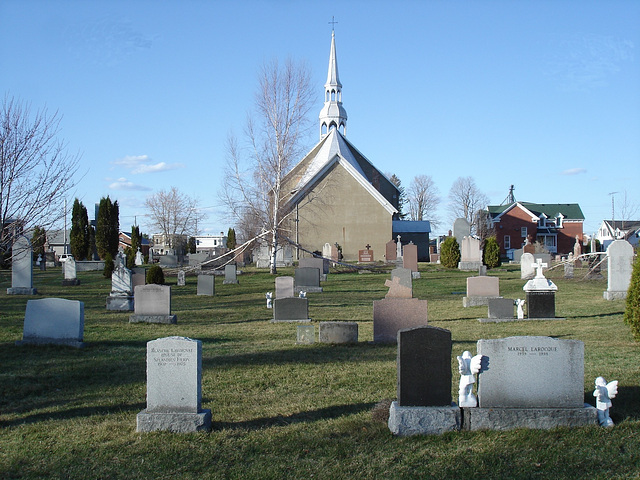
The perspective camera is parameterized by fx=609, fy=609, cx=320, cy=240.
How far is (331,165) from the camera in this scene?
156ft

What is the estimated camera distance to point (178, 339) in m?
6.65

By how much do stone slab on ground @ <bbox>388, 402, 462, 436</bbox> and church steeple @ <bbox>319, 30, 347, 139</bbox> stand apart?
168 ft

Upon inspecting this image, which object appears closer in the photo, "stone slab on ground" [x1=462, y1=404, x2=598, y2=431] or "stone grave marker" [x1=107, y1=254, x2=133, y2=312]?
"stone slab on ground" [x1=462, y1=404, x2=598, y2=431]

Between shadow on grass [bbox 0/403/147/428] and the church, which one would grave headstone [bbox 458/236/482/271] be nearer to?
the church

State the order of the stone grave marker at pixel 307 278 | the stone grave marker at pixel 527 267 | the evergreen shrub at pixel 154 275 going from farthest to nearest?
1. the stone grave marker at pixel 527 267
2. the evergreen shrub at pixel 154 275
3. the stone grave marker at pixel 307 278

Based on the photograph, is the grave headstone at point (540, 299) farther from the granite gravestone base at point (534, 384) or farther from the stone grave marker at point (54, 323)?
the stone grave marker at point (54, 323)

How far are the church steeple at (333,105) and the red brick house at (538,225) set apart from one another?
1929 cm

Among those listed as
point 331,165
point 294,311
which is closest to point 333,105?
point 331,165

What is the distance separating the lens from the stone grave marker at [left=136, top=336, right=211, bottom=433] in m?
6.50

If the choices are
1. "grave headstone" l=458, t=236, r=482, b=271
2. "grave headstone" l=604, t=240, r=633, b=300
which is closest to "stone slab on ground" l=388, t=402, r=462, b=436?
"grave headstone" l=604, t=240, r=633, b=300

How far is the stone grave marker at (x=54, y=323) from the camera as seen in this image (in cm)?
1185

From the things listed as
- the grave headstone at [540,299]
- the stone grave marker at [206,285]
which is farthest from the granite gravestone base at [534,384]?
the stone grave marker at [206,285]

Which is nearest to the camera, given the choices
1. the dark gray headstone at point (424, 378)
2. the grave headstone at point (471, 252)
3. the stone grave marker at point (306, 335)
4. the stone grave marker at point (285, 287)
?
the dark gray headstone at point (424, 378)

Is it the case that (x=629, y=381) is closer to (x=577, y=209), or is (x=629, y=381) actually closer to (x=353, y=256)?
(x=353, y=256)
